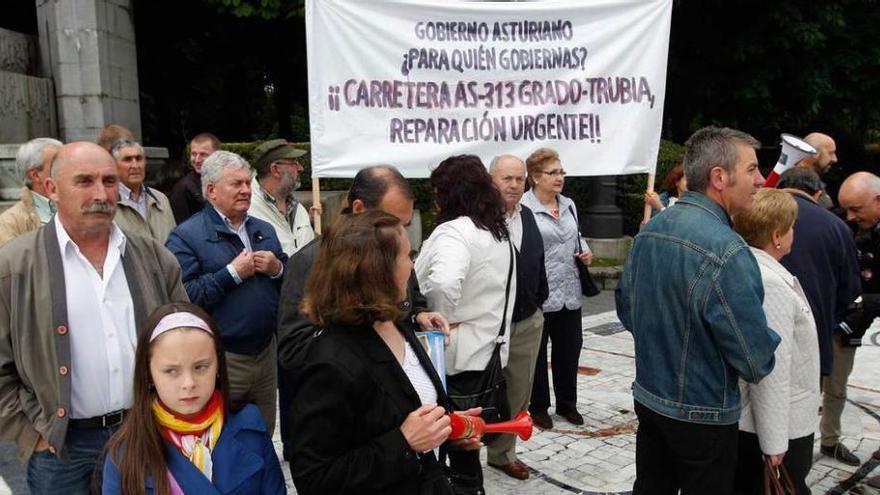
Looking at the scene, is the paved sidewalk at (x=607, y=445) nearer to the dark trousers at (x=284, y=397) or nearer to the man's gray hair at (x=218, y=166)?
the dark trousers at (x=284, y=397)

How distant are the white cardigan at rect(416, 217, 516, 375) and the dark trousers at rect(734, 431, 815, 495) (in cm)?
112

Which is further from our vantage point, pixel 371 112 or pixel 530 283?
pixel 371 112

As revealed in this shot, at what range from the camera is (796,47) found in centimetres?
1252

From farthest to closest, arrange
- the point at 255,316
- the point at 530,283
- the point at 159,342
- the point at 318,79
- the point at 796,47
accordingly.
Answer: the point at 796,47, the point at 318,79, the point at 530,283, the point at 255,316, the point at 159,342

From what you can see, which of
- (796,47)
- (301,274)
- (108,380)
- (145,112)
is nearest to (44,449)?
(108,380)

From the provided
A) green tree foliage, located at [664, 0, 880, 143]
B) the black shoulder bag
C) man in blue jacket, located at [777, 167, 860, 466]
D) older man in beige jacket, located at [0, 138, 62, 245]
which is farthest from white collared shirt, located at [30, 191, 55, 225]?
green tree foliage, located at [664, 0, 880, 143]

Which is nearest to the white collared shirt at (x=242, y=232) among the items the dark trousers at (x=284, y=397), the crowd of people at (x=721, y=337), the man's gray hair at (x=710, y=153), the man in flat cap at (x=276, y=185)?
the man in flat cap at (x=276, y=185)

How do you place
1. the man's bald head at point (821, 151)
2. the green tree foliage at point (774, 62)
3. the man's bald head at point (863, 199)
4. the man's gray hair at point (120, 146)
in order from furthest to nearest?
the green tree foliage at point (774, 62)
the man's bald head at point (821, 151)
the man's gray hair at point (120, 146)
the man's bald head at point (863, 199)

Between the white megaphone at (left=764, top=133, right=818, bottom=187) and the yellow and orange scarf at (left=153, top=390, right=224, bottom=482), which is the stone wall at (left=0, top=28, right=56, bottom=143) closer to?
the yellow and orange scarf at (left=153, top=390, right=224, bottom=482)

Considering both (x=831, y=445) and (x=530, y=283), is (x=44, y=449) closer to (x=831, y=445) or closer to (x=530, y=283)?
(x=530, y=283)

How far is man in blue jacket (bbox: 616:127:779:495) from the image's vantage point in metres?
2.41

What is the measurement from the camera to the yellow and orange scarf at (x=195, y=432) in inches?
77.2

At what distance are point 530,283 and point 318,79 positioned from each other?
177cm

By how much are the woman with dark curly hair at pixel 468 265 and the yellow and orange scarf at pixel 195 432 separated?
130 cm
